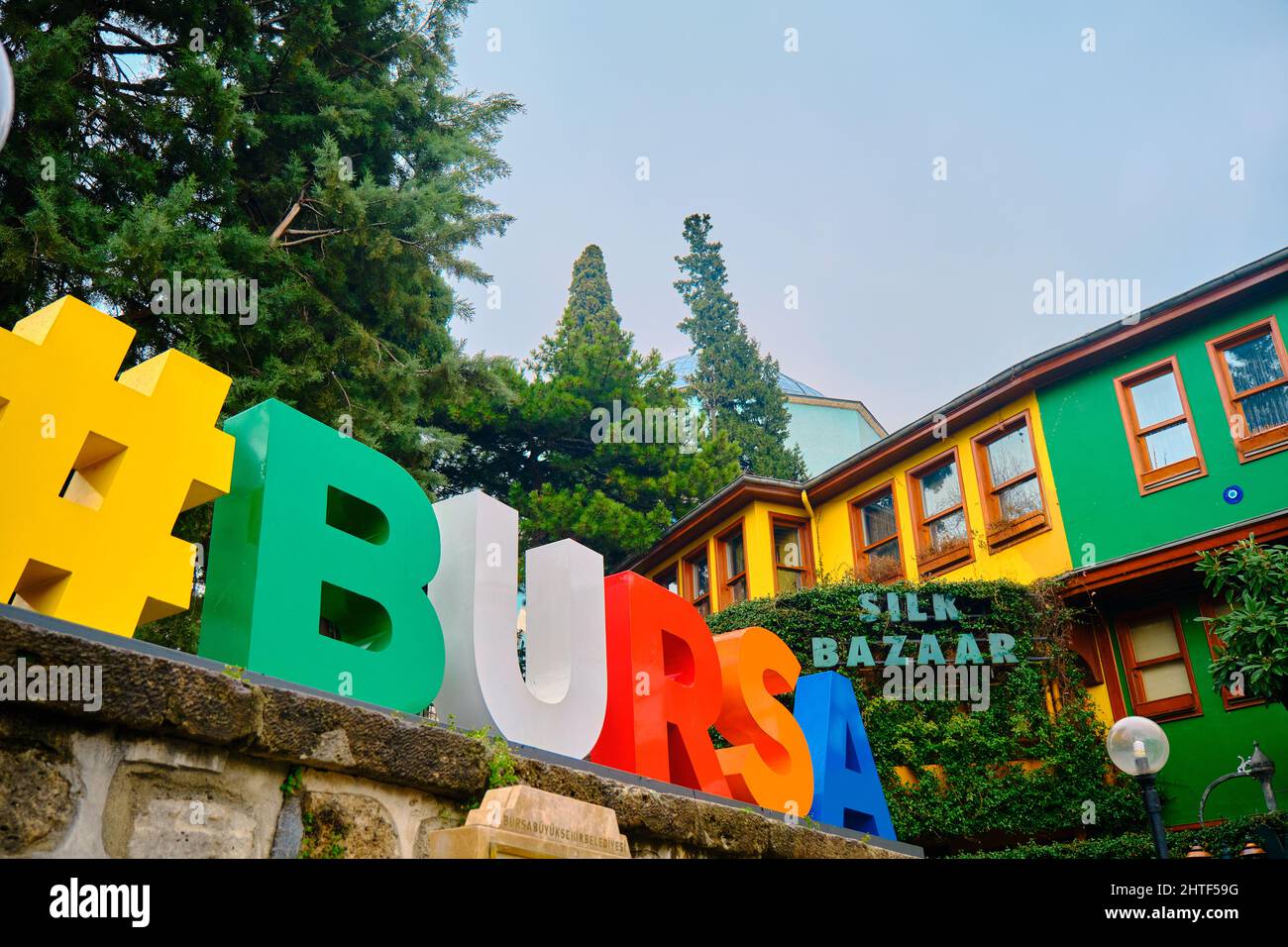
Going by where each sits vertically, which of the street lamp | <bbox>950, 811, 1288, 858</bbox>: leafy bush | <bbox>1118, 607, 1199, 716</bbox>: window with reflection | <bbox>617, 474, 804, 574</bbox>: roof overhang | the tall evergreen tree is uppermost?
the tall evergreen tree

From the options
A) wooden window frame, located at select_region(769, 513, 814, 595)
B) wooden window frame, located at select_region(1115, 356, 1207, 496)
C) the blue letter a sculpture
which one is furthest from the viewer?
wooden window frame, located at select_region(769, 513, 814, 595)

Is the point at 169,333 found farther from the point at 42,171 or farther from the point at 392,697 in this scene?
the point at 392,697

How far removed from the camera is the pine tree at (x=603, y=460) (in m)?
20.9

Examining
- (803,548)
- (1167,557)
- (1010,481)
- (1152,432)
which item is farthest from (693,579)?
(1167,557)

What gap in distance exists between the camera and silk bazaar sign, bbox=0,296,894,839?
3816mm

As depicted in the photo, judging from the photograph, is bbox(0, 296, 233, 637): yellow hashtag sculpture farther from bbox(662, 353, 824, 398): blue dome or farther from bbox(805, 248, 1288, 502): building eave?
bbox(662, 353, 824, 398): blue dome

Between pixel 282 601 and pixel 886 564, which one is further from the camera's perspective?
pixel 886 564

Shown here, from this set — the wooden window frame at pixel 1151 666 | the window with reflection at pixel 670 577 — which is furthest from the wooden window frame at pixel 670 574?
the wooden window frame at pixel 1151 666

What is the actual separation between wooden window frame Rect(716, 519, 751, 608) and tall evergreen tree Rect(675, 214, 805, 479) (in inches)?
259

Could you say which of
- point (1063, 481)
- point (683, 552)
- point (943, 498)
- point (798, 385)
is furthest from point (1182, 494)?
point (798, 385)

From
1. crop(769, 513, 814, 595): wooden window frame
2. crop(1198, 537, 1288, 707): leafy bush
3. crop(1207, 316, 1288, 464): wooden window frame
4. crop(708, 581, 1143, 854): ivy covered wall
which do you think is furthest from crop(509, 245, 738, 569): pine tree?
crop(1198, 537, 1288, 707): leafy bush

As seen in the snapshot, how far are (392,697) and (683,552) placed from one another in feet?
57.6
